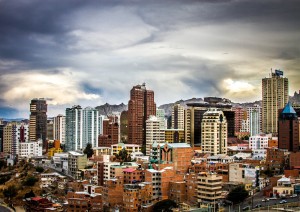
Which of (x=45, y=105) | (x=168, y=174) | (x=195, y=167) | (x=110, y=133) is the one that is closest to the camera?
(x=168, y=174)

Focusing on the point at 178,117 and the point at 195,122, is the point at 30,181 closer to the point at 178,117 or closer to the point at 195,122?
the point at 195,122

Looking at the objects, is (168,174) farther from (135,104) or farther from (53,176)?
(135,104)

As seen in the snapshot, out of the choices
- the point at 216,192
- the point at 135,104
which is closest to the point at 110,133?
the point at 135,104

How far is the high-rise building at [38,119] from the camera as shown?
32.4m

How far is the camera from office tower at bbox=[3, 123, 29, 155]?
2958 cm

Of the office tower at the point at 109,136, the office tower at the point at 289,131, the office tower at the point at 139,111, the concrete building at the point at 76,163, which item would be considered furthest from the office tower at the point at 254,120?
the concrete building at the point at 76,163

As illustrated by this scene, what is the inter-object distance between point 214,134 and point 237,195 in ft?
23.2

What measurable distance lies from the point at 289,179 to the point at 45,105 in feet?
74.4

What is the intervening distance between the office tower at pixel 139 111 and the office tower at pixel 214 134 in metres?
5.36

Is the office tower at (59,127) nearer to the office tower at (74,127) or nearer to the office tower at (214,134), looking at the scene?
the office tower at (74,127)

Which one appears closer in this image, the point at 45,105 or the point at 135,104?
the point at 135,104

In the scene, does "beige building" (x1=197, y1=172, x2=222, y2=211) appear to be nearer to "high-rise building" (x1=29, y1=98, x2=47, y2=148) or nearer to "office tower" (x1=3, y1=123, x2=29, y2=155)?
"office tower" (x1=3, y1=123, x2=29, y2=155)

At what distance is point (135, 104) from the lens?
85.1ft

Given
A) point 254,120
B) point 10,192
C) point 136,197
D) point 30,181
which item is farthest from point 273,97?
point 136,197
